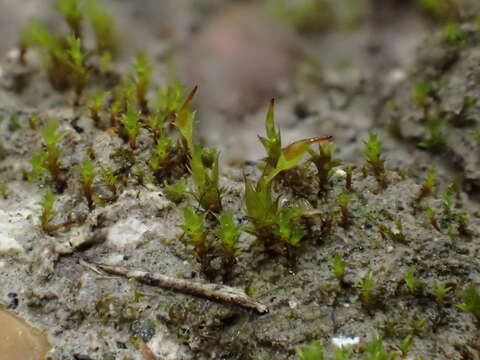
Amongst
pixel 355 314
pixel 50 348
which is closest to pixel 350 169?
pixel 355 314

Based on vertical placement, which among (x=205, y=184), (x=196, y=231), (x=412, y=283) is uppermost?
(x=205, y=184)

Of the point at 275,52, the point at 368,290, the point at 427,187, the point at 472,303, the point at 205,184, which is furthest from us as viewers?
the point at 275,52

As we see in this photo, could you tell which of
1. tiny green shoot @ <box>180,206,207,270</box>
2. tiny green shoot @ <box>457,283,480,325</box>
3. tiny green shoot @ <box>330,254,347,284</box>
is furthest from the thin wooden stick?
tiny green shoot @ <box>457,283,480,325</box>

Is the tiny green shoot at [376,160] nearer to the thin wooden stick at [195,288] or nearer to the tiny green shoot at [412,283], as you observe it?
the tiny green shoot at [412,283]

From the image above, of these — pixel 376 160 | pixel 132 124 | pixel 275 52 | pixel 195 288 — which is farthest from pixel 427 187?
pixel 275 52

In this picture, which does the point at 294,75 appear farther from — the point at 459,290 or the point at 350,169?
the point at 459,290

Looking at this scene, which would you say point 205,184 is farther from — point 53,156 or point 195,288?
point 53,156

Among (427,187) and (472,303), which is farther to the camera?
(427,187)

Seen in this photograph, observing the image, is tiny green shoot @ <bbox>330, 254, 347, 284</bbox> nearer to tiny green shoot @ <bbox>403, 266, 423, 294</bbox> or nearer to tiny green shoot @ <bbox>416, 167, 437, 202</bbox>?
tiny green shoot @ <bbox>403, 266, 423, 294</bbox>

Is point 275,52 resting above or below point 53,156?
above
